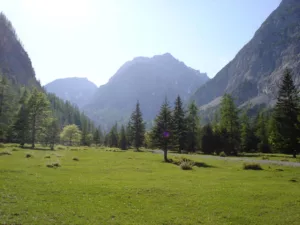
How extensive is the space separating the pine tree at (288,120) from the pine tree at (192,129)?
28371mm

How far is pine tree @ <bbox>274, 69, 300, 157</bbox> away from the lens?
55000 mm

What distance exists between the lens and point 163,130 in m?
53.1

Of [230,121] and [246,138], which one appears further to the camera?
[246,138]

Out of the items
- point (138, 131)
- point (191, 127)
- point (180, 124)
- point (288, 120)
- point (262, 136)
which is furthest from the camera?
point (138, 131)

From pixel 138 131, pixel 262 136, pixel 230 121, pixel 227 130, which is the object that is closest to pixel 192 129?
pixel 227 130

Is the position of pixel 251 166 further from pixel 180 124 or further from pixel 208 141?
pixel 180 124

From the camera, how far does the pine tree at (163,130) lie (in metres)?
52.2

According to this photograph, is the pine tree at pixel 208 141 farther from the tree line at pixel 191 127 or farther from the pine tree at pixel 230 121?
the pine tree at pixel 230 121

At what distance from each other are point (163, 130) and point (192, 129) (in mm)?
33216

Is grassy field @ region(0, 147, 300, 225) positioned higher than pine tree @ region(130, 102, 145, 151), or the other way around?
pine tree @ region(130, 102, 145, 151)

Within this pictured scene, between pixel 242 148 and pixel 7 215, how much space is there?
89552 mm

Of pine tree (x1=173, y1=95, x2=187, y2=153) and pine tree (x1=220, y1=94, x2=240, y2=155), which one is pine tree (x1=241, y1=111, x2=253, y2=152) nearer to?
pine tree (x1=220, y1=94, x2=240, y2=155)

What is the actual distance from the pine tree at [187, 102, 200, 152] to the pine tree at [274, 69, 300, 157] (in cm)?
2837

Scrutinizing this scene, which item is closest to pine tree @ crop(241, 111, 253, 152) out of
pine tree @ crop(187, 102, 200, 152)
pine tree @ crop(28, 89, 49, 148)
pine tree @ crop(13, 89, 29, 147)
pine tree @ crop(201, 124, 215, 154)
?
pine tree @ crop(187, 102, 200, 152)
